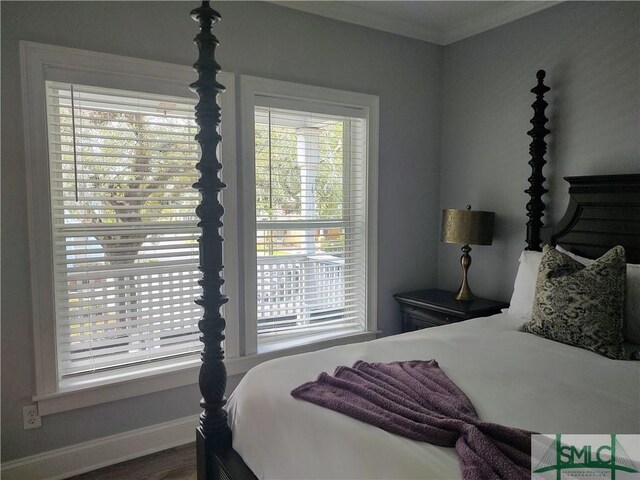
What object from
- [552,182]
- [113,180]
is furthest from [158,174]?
[552,182]

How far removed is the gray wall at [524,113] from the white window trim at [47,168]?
209 cm

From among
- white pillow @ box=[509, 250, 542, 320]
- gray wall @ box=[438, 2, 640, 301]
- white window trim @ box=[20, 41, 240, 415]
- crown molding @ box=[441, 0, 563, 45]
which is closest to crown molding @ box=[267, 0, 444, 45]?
crown molding @ box=[441, 0, 563, 45]

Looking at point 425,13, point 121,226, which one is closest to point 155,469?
point 121,226

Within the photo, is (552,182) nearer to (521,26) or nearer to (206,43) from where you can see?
(521,26)

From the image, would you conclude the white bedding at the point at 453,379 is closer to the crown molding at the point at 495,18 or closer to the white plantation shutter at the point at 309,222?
the white plantation shutter at the point at 309,222

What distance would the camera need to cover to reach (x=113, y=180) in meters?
2.41

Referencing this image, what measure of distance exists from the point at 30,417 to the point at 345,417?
187 centimetres

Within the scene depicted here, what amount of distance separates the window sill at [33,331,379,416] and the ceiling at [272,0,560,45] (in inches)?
89.8

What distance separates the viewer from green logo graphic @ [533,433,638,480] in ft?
3.37

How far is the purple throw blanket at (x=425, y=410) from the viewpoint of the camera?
105 centimetres

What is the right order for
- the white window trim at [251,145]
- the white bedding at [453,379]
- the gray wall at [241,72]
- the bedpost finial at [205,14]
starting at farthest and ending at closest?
the white window trim at [251,145], the gray wall at [241,72], the bedpost finial at [205,14], the white bedding at [453,379]

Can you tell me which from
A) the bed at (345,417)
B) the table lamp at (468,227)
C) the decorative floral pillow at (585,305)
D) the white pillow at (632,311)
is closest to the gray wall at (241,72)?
the table lamp at (468,227)

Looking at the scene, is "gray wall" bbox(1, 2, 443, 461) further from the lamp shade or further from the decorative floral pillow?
the decorative floral pillow

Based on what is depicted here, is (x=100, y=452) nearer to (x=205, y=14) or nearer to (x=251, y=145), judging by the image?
(x=251, y=145)
